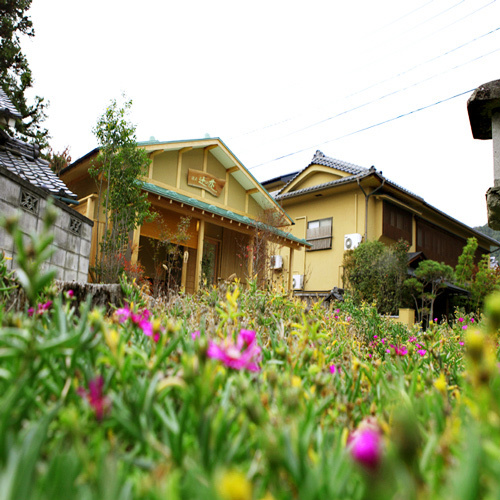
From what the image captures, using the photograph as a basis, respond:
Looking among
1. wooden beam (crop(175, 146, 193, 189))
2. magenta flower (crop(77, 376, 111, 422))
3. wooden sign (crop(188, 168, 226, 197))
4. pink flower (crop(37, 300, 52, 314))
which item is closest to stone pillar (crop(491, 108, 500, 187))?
pink flower (crop(37, 300, 52, 314))

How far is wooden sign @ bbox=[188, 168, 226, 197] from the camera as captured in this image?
45.0 feet

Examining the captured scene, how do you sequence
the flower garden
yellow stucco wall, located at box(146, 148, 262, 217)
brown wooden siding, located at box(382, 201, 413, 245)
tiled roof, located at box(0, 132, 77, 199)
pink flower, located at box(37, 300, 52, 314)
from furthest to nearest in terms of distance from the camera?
brown wooden siding, located at box(382, 201, 413, 245), yellow stucco wall, located at box(146, 148, 262, 217), tiled roof, located at box(0, 132, 77, 199), pink flower, located at box(37, 300, 52, 314), the flower garden

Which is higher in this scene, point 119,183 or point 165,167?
point 165,167

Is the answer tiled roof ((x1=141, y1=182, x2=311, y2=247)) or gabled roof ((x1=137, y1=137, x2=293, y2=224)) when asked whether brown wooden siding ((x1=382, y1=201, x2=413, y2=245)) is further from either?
gabled roof ((x1=137, y1=137, x2=293, y2=224))

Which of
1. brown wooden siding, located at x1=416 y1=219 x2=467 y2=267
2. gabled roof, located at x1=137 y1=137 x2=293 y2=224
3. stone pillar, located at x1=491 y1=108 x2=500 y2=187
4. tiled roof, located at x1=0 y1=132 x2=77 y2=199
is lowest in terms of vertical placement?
stone pillar, located at x1=491 y1=108 x2=500 y2=187

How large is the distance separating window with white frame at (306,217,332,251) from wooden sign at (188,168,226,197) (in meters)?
6.26

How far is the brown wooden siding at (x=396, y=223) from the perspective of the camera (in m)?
17.9

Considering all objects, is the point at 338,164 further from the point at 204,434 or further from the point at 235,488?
the point at 235,488

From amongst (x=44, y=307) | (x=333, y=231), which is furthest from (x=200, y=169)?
(x=44, y=307)

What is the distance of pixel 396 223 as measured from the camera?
61.2 feet

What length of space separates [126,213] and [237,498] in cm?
934

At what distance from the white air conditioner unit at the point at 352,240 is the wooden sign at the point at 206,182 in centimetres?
635

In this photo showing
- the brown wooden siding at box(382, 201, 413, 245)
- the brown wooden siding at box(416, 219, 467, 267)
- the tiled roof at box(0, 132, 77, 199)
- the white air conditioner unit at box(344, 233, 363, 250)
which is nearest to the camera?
the tiled roof at box(0, 132, 77, 199)

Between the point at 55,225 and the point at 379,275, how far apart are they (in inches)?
428
